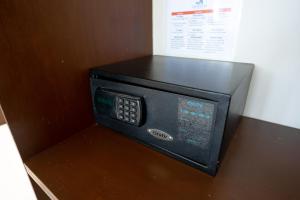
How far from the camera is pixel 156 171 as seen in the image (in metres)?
0.43

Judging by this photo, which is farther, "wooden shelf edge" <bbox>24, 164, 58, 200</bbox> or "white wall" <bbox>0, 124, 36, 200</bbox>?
"white wall" <bbox>0, 124, 36, 200</bbox>

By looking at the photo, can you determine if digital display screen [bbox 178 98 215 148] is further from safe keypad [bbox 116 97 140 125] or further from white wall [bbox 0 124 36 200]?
white wall [bbox 0 124 36 200]

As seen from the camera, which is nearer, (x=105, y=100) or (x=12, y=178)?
(x=105, y=100)

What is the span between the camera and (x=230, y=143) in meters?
0.52

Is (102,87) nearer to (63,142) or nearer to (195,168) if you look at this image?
(63,142)

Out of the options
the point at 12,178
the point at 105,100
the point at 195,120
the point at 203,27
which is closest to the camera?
the point at 195,120

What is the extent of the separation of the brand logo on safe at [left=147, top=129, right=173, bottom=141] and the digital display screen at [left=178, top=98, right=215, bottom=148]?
0.04 metres

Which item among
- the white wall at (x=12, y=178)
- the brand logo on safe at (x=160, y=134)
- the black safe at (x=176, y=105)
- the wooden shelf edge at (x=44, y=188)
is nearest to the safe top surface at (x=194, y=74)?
the black safe at (x=176, y=105)

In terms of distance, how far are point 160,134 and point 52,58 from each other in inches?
13.6

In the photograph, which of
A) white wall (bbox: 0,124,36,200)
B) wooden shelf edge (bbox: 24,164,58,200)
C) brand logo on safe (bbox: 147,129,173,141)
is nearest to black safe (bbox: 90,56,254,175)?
brand logo on safe (bbox: 147,129,173,141)

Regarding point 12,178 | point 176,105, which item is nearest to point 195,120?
point 176,105

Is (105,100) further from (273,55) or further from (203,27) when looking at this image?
(273,55)

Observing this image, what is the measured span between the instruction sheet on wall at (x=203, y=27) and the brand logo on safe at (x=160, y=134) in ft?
1.28

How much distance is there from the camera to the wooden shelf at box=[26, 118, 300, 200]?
377mm
